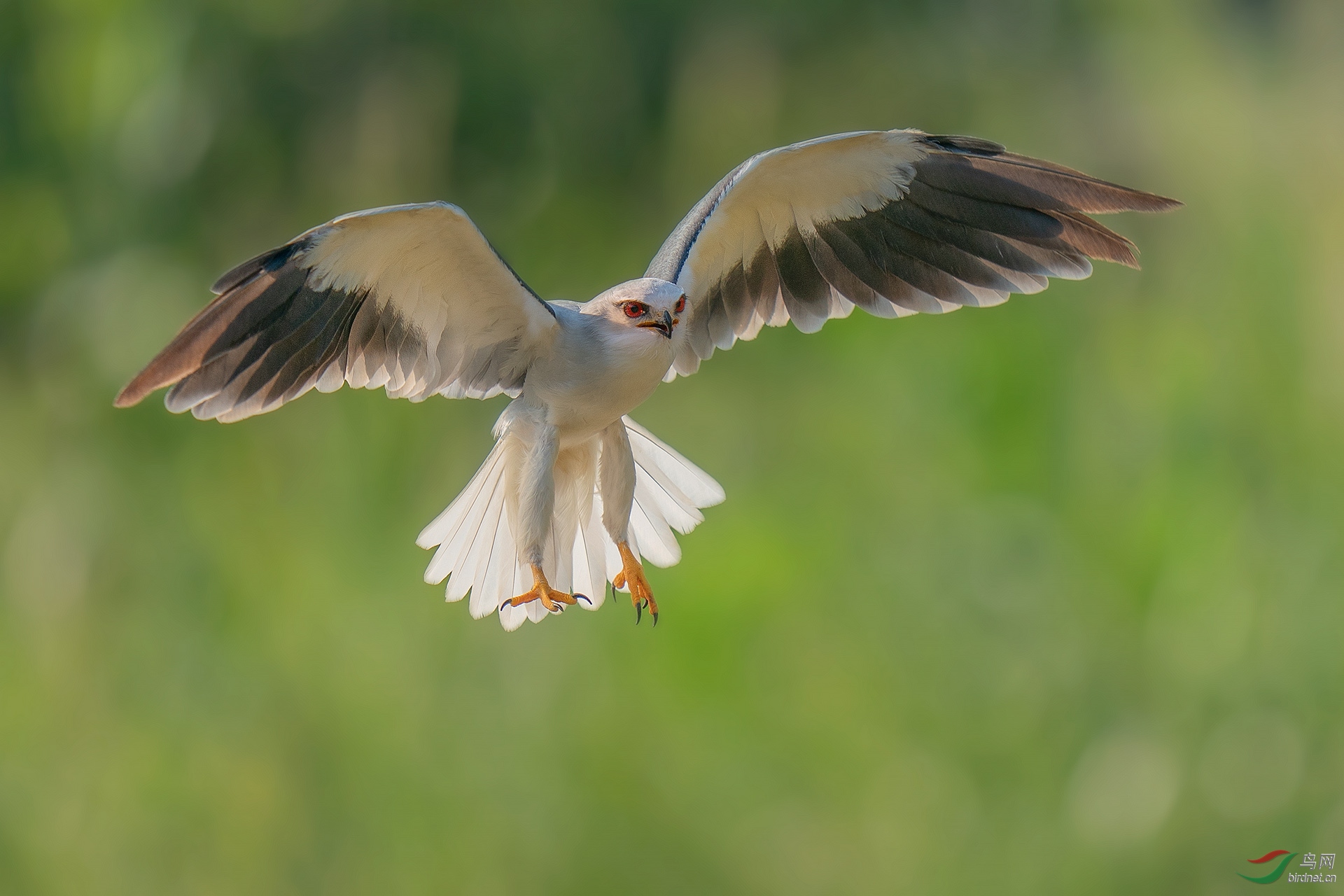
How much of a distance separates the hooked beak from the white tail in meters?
0.61

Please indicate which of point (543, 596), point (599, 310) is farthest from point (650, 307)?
point (543, 596)

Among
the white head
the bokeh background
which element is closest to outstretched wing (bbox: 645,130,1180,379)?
the white head

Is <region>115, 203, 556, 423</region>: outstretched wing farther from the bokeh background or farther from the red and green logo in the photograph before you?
the red and green logo

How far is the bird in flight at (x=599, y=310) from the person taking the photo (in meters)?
3.47

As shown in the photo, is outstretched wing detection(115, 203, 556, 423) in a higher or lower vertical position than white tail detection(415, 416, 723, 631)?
higher

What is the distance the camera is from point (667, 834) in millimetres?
8594

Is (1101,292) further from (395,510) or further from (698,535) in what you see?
(395,510)

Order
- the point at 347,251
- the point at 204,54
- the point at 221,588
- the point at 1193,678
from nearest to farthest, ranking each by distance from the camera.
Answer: the point at 347,251 < the point at 1193,678 < the point at 221,588 < the point at 204,54

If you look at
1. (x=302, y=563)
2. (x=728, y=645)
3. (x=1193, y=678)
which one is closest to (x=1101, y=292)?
(x=1193, y=678)

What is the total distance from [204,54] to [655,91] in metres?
4.02

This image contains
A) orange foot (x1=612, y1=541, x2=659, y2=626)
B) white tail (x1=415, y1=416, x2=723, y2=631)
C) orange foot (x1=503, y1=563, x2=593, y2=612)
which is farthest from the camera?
white tail (x1=415, y1=416, x2=723, y2=631)

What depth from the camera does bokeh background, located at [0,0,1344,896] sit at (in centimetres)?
800

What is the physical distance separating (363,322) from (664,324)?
86cm

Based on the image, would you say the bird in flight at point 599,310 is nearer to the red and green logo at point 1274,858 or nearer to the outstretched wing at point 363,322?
the outstretched wing at point 363,322
